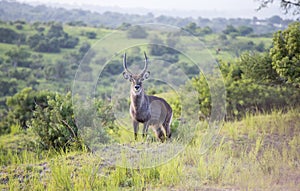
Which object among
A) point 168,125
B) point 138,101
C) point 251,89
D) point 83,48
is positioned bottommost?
point 83,48

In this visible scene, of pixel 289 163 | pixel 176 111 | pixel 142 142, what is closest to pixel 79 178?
pixel 142 142

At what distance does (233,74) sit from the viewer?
34.0 feet

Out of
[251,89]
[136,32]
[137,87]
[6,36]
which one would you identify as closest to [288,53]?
[251,89]

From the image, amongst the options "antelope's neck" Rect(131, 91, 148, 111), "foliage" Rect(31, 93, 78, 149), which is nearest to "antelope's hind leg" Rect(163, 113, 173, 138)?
"antelope's neck" Rect(131, 91, 148, 111)

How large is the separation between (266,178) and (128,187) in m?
1.87

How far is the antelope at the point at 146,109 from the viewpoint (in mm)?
5113

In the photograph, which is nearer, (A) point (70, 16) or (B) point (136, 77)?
(B) point (136, 77)

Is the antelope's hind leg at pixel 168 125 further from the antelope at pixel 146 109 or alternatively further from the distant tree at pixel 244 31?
the distant tree at pixel 244 31

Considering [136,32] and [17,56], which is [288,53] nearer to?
[136,32]

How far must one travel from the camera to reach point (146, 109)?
5.57 m

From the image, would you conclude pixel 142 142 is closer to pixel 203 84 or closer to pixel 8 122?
pixel 203 84

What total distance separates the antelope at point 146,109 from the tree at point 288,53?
3.08m

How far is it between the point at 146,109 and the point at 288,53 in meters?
3.97

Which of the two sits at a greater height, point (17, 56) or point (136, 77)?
point (136, 77)
